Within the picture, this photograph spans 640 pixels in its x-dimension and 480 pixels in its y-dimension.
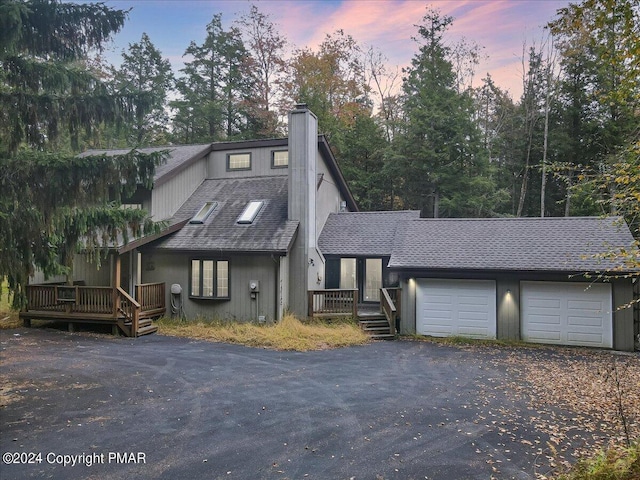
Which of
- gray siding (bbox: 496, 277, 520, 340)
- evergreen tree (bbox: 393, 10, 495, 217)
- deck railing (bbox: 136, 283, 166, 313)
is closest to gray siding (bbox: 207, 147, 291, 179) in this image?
deck railing (bbox: 136, 283, 166, 313)

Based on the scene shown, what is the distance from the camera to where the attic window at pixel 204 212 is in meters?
15.5

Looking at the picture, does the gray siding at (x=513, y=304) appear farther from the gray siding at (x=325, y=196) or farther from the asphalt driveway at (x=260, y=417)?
the gray siding at (x=325, y=196)

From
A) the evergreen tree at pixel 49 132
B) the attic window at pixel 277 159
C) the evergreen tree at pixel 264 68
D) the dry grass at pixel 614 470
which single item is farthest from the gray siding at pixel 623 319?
the evergreen tree at pixel 264 68

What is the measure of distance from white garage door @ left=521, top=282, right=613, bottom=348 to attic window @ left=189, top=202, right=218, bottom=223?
11.4 meters

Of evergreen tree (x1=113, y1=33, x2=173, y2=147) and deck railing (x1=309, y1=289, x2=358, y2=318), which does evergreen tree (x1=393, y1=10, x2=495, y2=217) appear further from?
evergreen tree (x1=113, y1=33, x2=173, y2=147)

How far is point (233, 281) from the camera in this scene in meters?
14.1

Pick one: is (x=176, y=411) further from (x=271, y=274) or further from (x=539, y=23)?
(x=539, y=23)

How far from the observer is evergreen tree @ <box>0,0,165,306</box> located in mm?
6211

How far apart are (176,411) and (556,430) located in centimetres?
592

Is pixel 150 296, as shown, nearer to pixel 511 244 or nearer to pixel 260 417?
pixel 260 417

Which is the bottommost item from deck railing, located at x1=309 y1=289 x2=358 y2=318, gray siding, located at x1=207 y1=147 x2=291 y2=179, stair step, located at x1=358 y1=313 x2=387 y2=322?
stair step, located at x1=358 y1=313 x2=387 y2=322

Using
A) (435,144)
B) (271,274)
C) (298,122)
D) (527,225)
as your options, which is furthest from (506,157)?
(271,274)

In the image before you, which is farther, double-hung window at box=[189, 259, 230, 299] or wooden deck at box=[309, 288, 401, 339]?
double-hung window at box=[189, 259, 230, 299]

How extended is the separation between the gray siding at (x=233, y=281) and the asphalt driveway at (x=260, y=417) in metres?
3.15
